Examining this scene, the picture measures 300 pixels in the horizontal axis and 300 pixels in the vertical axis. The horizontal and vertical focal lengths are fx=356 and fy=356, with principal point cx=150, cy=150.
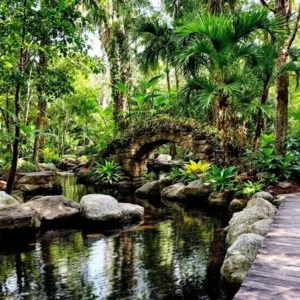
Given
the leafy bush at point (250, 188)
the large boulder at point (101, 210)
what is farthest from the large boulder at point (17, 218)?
the leafy bush at point (250, 188)

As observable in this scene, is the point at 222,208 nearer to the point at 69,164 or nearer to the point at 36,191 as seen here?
the point at 36,191

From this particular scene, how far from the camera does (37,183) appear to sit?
536 inches

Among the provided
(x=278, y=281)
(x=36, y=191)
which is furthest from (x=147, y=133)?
(x=278, y=281)

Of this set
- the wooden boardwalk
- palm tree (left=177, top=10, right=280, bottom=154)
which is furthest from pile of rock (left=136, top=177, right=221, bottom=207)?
the wooden boardwalk

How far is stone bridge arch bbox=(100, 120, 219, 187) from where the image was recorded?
526 inches

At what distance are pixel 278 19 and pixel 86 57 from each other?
537 centimetres

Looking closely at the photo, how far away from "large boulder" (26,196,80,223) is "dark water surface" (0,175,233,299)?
0.43 m

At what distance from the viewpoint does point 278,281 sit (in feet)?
10.7

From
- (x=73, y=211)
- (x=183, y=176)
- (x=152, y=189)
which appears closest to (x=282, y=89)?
(x=183, y=176)

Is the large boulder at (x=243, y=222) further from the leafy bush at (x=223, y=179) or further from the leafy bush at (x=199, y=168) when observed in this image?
the leafy bush at (x=199, y=168)

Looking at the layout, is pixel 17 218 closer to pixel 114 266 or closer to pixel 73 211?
pixel 73 211

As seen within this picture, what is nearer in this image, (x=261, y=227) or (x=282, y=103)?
(x=261, y=227)

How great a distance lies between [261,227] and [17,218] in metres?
4.72

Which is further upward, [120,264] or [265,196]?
[265,196]
